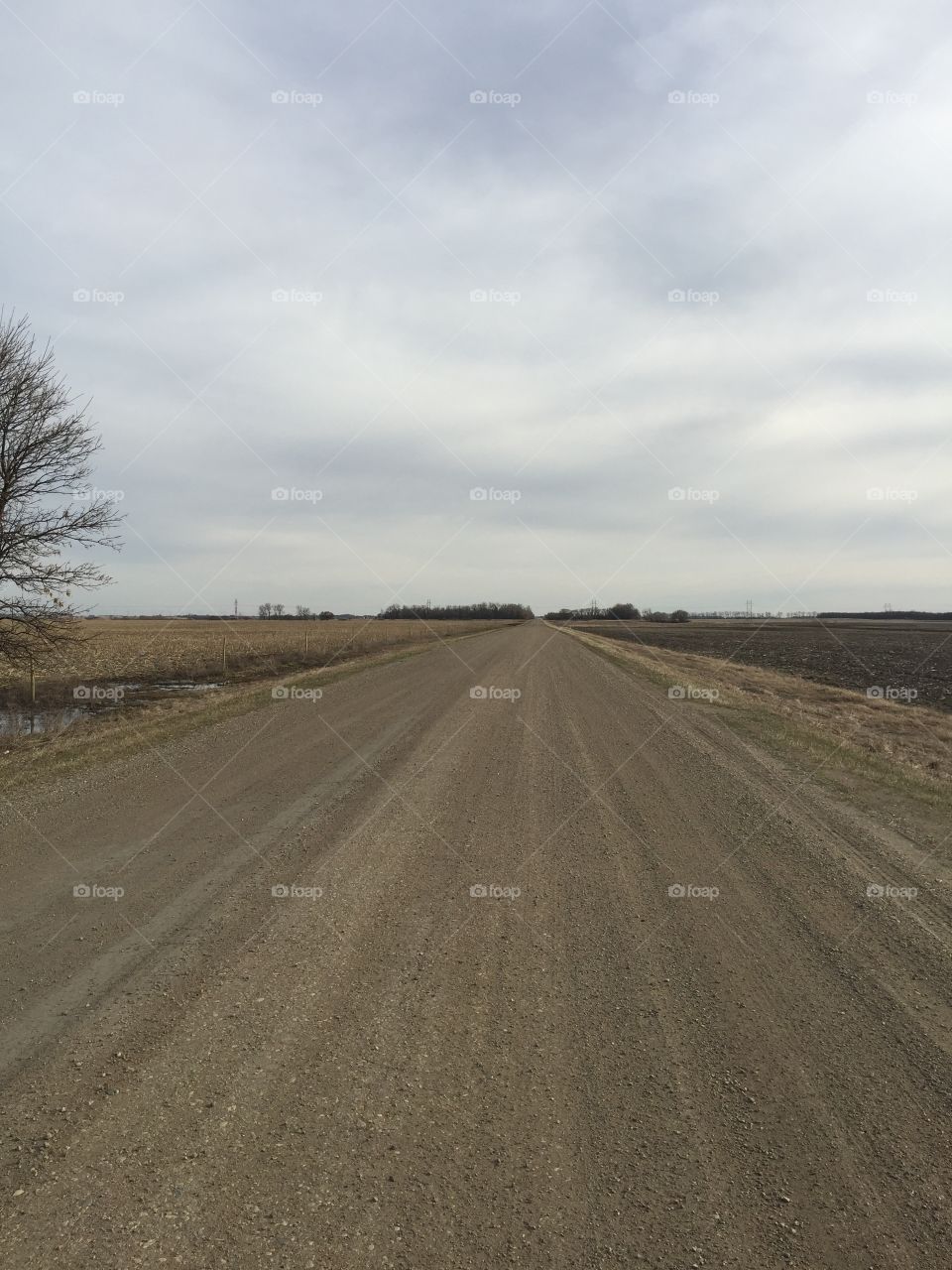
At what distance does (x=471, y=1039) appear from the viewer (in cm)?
379

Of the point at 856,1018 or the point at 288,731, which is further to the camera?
the point at 288,731

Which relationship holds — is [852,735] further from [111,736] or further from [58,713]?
[58,713]

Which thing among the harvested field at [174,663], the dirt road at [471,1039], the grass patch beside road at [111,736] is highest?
the harvested field at [174,663]

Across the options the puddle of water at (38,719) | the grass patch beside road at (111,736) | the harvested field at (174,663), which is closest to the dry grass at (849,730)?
the grass patch beside road at (111,736)

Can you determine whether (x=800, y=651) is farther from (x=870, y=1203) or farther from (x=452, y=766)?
(x=870, y=1203)

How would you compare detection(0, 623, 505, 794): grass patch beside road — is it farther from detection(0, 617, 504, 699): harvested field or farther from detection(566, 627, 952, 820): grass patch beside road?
detection(566, 627, 952, 820): grass patch beside road

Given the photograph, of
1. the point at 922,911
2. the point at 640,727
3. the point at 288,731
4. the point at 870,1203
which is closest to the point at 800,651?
the point at 640,727

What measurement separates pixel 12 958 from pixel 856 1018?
5078mm

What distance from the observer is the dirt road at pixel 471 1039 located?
2652 millimetres

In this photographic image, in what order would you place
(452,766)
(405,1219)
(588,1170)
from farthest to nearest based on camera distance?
(452,766), (588,1170), (405,1219)

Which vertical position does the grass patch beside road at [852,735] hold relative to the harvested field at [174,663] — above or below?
below

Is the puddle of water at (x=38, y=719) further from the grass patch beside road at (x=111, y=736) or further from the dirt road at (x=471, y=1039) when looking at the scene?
Result: the dirt road at (x=471, y=1039)

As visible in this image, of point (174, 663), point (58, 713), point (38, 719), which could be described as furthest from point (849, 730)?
point (174, 663)

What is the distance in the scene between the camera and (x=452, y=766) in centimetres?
1005
